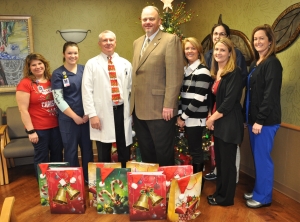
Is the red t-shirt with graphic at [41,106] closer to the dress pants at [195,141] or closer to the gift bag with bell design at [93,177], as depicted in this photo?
the gift bag with bell design at [93,177]

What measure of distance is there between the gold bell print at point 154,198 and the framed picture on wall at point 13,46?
258cm

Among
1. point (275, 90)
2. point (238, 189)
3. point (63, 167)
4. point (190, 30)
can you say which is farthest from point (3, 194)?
point (190, 30)

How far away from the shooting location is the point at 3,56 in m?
3.59

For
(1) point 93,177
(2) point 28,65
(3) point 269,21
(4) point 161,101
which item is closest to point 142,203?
(1) point 93,177

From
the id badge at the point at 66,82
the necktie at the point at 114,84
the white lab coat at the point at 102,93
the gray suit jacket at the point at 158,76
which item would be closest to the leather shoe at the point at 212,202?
the gray suit jacket at the point at 158,76

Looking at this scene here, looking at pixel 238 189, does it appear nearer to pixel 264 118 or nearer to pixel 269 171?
pixel 269 171

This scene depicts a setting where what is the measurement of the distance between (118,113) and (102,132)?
217mm

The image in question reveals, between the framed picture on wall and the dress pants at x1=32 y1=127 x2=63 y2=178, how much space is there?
146cm

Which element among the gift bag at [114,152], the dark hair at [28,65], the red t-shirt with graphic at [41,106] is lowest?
the gift bag at [114,152]

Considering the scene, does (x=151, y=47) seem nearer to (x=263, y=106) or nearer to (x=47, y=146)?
(x=263, y=106)

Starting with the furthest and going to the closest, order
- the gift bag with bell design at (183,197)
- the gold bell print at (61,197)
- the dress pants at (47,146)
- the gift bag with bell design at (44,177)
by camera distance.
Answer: the dress pants at (47,146) → the gift bag with bell design at (44,177) → the gold bell print at (61,197) → the gift bag with bell design at (183,197)

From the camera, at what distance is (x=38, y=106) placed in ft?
8.28

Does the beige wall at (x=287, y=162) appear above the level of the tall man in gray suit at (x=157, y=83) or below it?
below

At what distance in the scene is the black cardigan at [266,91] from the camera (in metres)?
2.04
